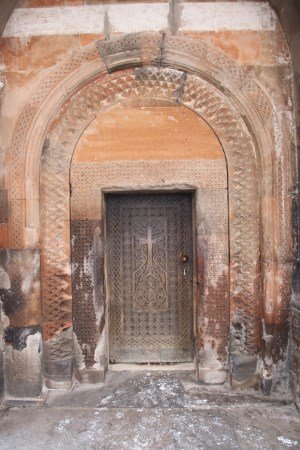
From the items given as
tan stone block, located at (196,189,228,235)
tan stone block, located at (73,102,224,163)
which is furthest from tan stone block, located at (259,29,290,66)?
tan stone block, located at (196,189,228,235)

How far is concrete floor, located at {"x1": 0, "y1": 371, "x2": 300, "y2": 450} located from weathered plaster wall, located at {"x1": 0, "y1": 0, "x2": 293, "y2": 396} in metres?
0.59

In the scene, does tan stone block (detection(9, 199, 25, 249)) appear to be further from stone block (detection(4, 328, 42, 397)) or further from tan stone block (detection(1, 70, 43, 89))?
tan stone block (detection(1, 70, 43, 89))

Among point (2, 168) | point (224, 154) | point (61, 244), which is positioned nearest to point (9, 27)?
point (2, 168)

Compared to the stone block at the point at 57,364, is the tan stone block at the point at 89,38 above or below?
above

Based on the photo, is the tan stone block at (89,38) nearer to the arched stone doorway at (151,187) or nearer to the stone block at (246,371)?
the arched stone doorway at (151,187)

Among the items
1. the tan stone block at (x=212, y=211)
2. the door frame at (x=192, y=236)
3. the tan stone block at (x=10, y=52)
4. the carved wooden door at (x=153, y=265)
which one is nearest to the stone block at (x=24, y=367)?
the door frame at (x=192, y=236)

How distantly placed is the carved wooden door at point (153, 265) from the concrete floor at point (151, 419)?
0.61 metres

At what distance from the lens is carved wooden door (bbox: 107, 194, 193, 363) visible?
4172 mm

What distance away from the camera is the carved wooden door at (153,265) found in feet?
13.7

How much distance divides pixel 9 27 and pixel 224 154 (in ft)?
8.56

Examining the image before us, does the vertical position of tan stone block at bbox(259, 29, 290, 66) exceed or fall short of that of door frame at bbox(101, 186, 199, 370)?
it exceeds it

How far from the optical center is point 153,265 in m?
4.17

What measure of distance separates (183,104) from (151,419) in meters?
3.14

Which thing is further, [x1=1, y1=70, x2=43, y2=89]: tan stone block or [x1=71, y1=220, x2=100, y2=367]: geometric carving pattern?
→ [x1=71, y1=220, x2=100, y2=367]: geometric carving pattern
